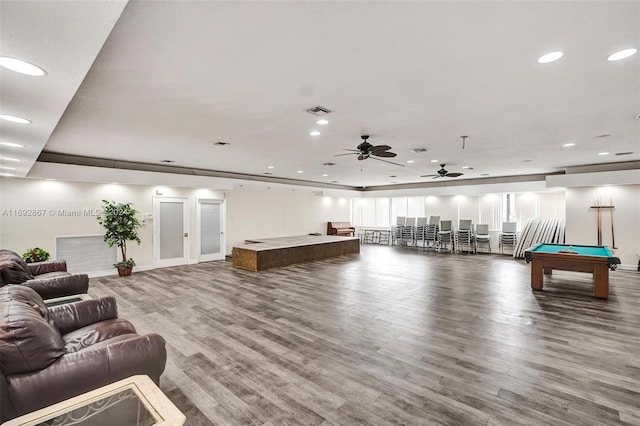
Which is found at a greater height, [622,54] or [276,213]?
[622,54]

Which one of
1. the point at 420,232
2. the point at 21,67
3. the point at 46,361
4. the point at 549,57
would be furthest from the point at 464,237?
the point at 21,67

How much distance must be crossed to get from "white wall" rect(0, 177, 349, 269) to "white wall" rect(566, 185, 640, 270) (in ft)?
29.2

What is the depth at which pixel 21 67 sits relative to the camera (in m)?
1.63

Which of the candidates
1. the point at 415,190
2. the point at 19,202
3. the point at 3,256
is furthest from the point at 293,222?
the point at 3,256

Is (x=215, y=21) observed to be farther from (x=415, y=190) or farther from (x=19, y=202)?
(x=415, y=190)

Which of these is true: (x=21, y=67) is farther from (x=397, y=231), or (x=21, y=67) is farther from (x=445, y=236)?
(x=397, y=231)

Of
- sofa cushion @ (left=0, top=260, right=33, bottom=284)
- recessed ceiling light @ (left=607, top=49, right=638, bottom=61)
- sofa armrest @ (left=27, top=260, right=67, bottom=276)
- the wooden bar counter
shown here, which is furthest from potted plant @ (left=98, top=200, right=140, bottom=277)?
recessed ceiling light @ (left=607, top=49, right=638, bottom=61)

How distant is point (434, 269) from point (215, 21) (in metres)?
7.42

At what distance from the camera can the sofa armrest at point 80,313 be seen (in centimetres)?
263

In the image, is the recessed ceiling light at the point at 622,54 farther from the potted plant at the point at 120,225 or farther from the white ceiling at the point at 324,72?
the potted plant at the point at 120,225

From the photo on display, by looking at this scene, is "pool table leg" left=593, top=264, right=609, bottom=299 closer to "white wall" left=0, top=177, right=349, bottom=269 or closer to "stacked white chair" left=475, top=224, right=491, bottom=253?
"stacked white chair" left=475, top=224, right=491, bottom=253

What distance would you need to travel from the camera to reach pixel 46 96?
2082 mm

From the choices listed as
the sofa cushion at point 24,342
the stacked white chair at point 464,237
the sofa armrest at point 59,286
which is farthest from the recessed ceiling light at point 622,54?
the stacked white chair at point 464,237

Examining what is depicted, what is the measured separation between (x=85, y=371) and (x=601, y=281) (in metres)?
6.97
